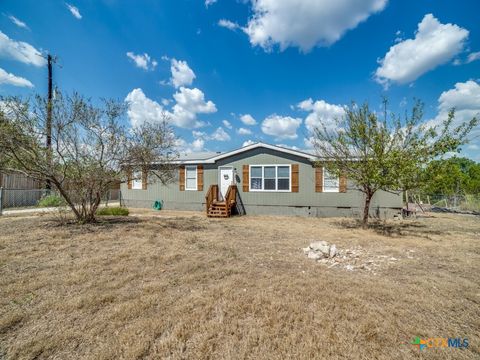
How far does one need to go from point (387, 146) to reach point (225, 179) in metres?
7.30

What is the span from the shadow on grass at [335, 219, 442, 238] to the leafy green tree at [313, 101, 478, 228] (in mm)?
1371

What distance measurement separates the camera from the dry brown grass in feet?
6.56

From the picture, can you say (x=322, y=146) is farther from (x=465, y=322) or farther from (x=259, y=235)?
(x=465, y=322)

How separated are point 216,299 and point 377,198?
9617 mm

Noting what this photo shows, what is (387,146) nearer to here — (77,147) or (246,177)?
(246,177)

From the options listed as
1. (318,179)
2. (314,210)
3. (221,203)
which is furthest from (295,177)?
(221,203)

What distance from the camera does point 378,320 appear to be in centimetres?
240

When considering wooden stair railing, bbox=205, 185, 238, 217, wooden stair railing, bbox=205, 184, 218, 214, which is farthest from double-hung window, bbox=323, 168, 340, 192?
wooden stair railing, bbox=205, 184, 218, 214

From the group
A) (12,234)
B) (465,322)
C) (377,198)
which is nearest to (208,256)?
(465,322)

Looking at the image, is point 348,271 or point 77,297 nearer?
point 77,297

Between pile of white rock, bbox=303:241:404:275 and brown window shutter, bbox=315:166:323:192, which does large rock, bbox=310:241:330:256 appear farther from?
brown window shutter, bbox=315:166:323:192

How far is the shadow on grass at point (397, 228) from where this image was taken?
6.96 meters

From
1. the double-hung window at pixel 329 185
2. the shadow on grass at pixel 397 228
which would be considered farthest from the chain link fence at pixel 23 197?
the shadow on grass at pixel 397 228

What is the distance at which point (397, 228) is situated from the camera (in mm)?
7711
